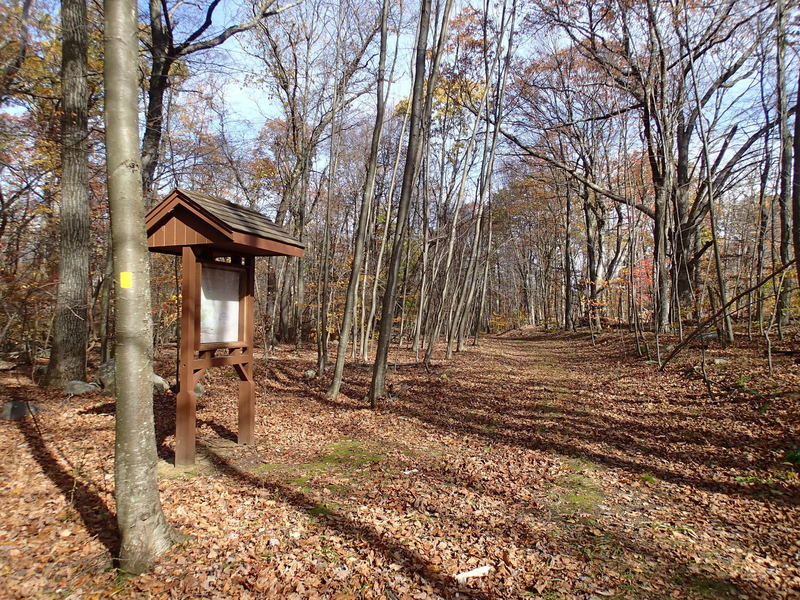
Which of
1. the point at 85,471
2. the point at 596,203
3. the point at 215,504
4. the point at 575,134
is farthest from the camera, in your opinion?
the point at 596,203

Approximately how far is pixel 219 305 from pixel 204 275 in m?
0.44

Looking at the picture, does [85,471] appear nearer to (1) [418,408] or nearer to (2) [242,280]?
(2) [242,280]

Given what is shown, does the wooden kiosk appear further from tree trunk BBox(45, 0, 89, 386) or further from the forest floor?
tree trunk BBox(45, 0, 89, 386)

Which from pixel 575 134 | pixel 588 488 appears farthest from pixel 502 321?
pixel 588 488

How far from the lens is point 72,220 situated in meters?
8.04

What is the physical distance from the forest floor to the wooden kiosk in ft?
3.00

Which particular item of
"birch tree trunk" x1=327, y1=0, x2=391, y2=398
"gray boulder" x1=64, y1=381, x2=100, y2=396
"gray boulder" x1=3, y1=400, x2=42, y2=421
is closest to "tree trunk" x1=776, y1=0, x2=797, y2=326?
"birch tree trunk" x1=327, y1=0, x2=391, y2=398

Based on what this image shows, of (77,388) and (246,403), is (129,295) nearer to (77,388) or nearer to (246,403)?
(246,403)

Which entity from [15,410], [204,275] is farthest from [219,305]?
[15,410]

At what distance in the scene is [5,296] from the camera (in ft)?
23.8

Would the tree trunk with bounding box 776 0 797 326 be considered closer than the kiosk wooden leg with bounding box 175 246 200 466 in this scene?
No

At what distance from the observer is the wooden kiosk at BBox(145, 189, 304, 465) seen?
5.04 meters

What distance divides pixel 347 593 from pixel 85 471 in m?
3.54

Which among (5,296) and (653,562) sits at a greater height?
(5,296)
